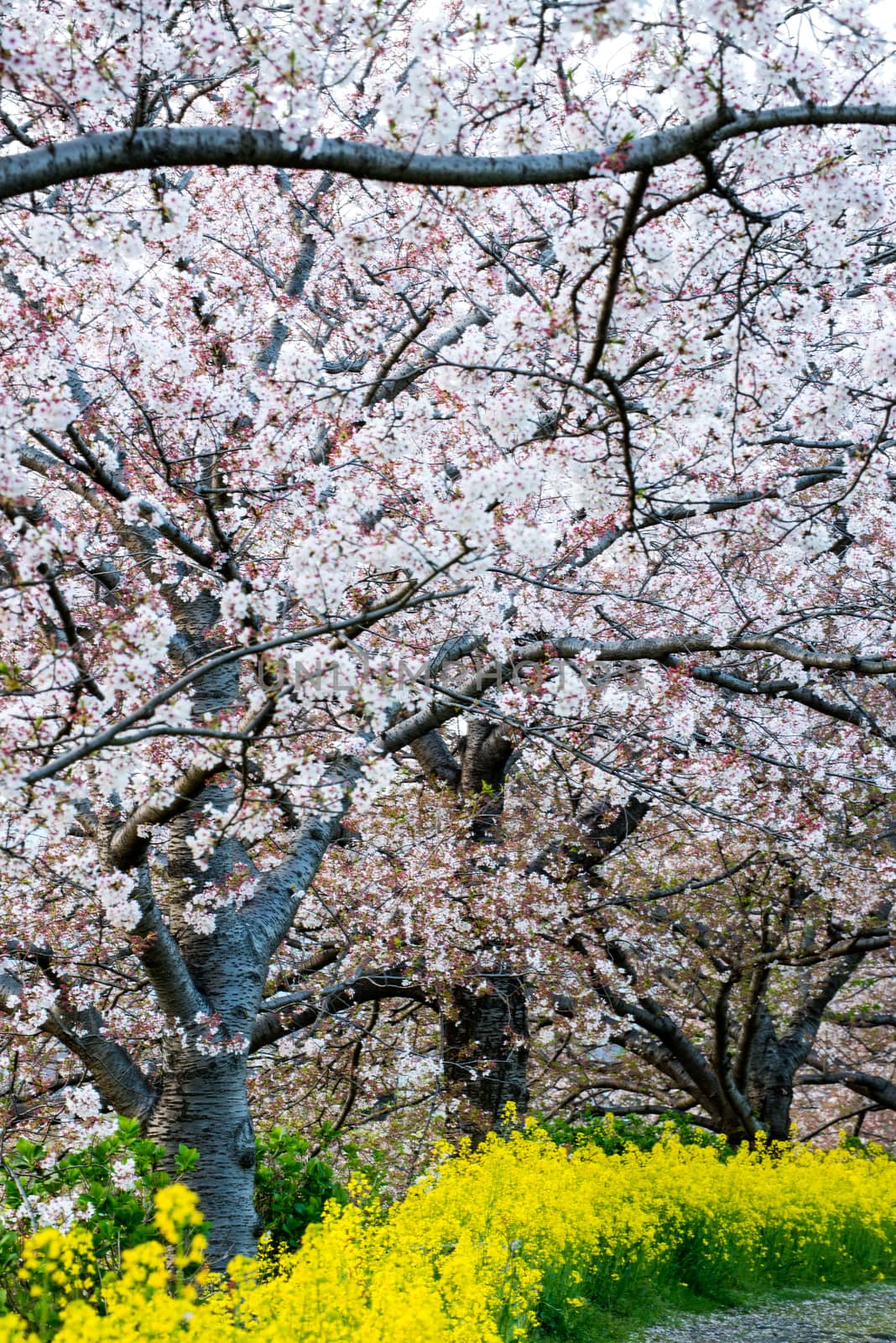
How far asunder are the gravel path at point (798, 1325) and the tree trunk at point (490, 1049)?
246cm

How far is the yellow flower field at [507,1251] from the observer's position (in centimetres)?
316

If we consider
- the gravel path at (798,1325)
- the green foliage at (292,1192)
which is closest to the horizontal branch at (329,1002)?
the green foliage at (292,1192)

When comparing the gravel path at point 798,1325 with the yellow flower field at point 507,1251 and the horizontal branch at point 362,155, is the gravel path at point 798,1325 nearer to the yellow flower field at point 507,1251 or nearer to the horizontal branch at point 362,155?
the yellow flower field at point 507,1251

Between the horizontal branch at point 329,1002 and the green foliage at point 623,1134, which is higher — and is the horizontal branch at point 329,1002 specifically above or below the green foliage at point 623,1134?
above

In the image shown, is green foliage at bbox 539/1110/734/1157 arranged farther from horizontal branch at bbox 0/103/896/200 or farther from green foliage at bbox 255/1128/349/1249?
horizontal branch at bbox 0/103/896/200

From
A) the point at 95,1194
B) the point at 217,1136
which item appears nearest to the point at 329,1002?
the point at 217,1136

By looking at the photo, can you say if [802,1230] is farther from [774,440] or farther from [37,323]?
[37,323]

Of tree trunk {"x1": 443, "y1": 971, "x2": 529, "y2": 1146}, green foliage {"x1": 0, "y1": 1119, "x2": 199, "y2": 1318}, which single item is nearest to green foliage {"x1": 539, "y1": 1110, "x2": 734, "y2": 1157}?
tree trunk {"x1": 443, "y1": 971, "x2": 529, "y2": 1146}

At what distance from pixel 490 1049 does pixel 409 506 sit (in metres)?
5.37

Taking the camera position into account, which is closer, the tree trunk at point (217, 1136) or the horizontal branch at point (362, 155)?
the horizontal branch at point (362, 155)

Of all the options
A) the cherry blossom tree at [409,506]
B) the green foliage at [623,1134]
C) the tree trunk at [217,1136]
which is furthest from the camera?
the green foliage at [623,1134]

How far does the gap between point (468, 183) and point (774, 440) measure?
3316 millimetres

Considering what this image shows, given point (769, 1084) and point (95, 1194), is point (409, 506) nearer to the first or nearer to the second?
point (95, 1194)

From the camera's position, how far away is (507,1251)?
5.39m
